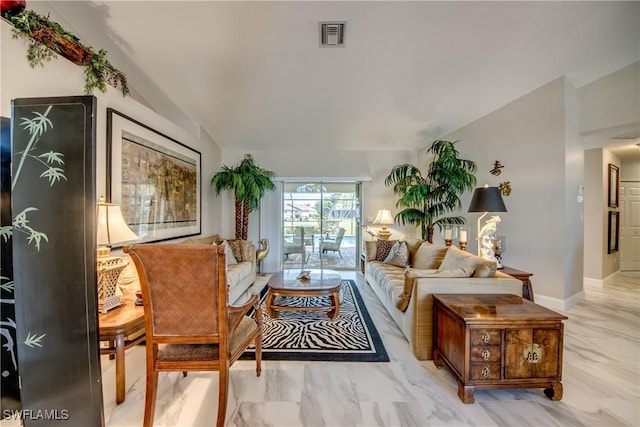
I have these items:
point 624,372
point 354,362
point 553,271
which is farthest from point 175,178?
point 553,271

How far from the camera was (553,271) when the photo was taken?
3350 millimetres

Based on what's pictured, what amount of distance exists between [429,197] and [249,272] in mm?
3089

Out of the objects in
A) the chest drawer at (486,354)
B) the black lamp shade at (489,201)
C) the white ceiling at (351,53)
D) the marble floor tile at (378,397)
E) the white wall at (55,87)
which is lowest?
the marble floor tile at (378,397)

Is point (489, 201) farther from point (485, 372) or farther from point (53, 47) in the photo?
point (53, 47)

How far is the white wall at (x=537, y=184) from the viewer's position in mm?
3271

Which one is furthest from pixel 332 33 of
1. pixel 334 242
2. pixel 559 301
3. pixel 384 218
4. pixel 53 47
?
pixel 559 301

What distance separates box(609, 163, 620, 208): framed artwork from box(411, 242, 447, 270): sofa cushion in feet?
13.1

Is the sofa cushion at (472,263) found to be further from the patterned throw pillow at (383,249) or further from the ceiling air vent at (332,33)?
the ceiling air vent at (332,33)

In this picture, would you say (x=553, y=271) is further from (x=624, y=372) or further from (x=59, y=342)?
(x=59, y=342)

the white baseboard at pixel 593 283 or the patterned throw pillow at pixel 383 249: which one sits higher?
the patterned throw pillow at pixel 383 249

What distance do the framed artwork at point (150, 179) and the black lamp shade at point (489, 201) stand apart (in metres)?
3.65

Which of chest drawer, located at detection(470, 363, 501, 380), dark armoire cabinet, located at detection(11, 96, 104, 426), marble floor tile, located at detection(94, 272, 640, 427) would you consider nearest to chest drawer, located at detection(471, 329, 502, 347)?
chest drawer, located at detection(470, 363, 501, 380)

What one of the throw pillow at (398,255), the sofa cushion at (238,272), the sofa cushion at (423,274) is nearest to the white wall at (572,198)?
the throw pillow at (398,255)

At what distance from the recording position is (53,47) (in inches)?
69.3
